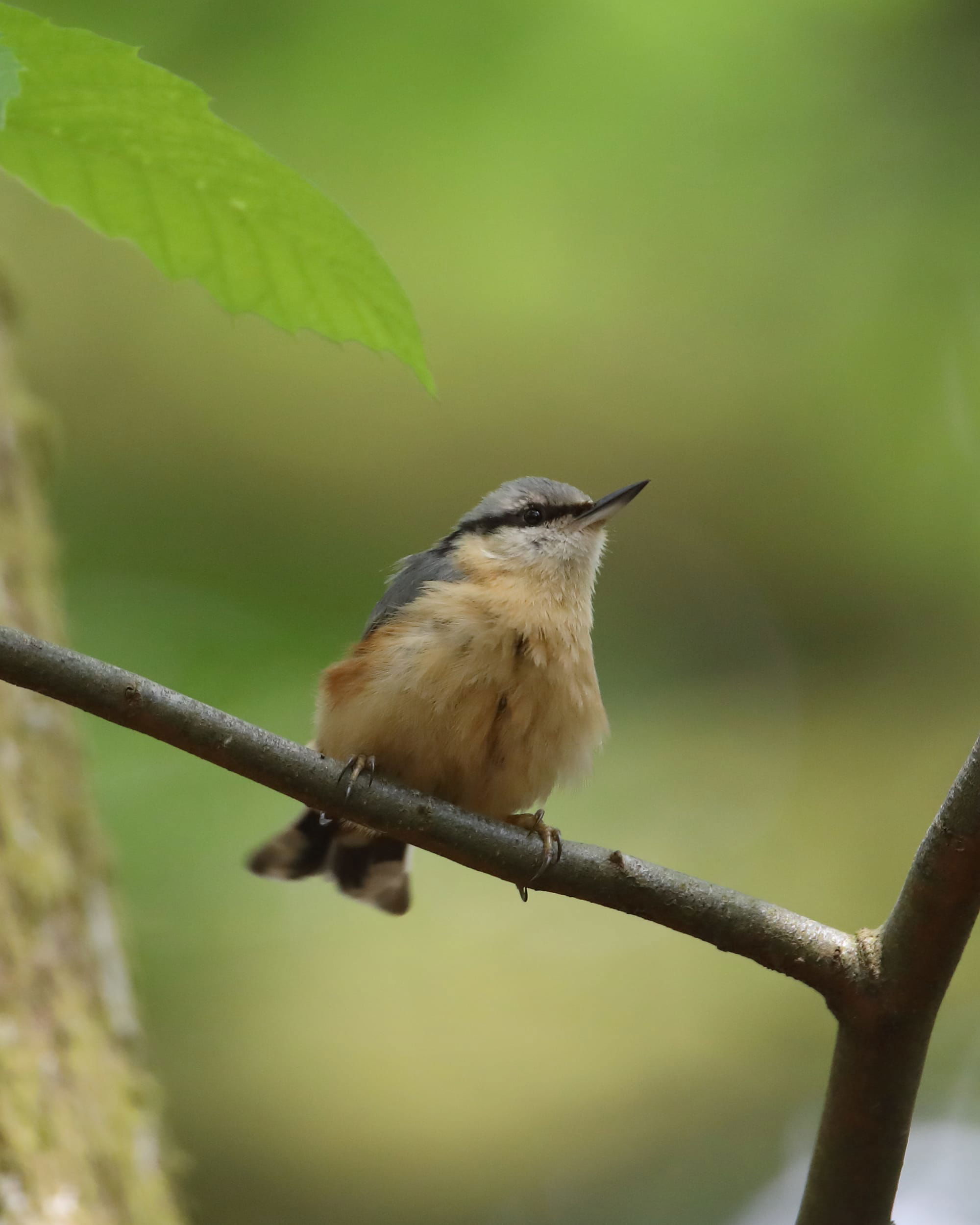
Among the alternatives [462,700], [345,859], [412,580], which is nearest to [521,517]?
[412,580]

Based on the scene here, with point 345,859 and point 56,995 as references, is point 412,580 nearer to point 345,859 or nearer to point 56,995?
point 345,859

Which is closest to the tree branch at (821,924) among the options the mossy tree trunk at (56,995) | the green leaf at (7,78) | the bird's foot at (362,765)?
the bird's foot at (362,765)

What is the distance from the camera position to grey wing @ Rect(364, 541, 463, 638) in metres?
3.22

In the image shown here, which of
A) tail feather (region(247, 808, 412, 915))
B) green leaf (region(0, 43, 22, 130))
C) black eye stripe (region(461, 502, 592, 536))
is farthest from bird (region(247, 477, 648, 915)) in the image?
green leaf (region(0, 43, 22, 130))

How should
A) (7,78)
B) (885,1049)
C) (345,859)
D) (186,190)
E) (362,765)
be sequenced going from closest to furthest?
(7,78) → (186,190) → (885,1049) → (362,765) → (345,859)

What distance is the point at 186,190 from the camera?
122cm

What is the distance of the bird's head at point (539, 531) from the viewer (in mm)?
3381

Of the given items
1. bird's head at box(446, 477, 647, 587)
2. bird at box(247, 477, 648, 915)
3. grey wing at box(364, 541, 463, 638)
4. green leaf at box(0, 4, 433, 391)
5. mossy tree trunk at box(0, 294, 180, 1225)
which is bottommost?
mossy tree trunk at box(0, 294, 180, 1225)

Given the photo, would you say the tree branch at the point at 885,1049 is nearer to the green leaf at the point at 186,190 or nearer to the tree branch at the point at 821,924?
the tree branch at the point at 821,924

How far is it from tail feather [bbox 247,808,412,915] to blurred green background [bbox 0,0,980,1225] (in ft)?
6.48

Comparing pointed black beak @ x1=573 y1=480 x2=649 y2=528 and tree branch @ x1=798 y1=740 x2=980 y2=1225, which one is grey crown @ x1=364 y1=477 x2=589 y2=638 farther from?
tree branch @ x1=798 y1=740 x2=980 y2=1225

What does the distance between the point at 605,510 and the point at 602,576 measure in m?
3.04

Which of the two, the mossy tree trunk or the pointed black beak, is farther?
the pointed black beak

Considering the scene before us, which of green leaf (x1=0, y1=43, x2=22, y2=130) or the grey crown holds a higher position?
the grey crown
